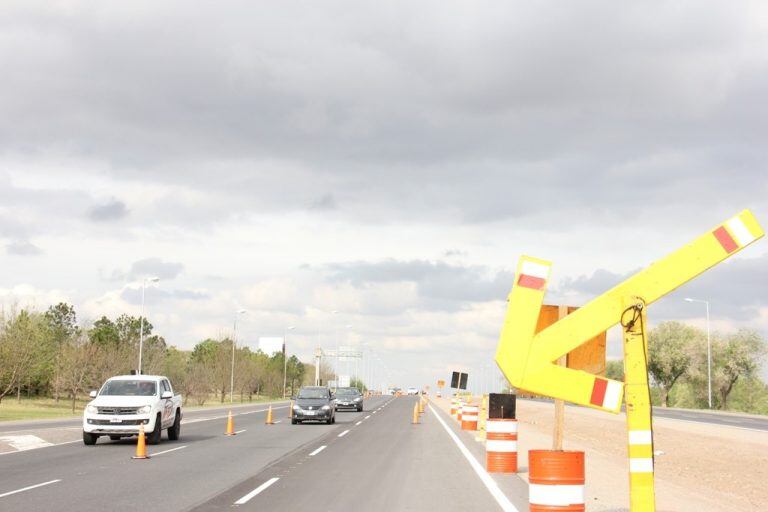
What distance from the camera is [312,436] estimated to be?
92.8 ft

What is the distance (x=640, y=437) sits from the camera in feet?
21.5

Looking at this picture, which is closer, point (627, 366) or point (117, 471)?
point (627, 366)

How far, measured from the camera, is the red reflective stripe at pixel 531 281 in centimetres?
611

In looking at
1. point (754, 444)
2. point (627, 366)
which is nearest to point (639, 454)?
point (627, 366)

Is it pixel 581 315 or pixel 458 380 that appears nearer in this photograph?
pixel 581 315

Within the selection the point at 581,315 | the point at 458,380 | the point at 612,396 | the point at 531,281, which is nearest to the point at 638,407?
the point at 612,396

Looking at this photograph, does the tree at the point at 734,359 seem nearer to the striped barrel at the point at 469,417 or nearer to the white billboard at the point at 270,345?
the striped barrel at the point at 469,417

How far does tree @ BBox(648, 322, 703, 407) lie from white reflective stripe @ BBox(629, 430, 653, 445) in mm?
94237

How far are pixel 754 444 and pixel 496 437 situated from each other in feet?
65.8

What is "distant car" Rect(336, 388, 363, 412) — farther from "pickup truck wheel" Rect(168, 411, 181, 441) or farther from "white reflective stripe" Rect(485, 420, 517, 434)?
"white reflective stripe" Rect(485, 420, 517, 434)

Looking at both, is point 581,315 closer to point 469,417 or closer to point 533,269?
point 533,269

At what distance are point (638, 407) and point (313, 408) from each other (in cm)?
3020

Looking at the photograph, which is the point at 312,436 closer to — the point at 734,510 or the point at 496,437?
the point at 496,437

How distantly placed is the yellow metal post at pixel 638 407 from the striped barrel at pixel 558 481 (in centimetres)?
121
